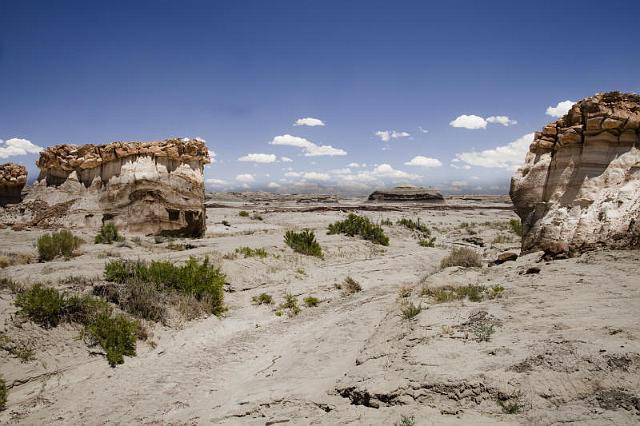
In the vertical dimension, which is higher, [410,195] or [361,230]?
[410,195]

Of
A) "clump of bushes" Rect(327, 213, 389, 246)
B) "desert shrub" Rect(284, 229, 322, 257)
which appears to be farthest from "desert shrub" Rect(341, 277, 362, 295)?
"clump of bushes" Rect(327, 213, 389, 246)

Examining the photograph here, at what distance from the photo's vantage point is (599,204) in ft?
33.2

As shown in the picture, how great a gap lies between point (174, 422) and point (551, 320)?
543 cm

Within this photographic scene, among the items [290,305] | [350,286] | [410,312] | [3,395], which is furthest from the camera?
[350,286]

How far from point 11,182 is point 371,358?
19.5 m

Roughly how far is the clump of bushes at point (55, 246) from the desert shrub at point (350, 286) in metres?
8.82

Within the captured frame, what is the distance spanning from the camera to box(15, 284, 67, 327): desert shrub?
23.3 feet

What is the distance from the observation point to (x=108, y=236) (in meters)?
15.6

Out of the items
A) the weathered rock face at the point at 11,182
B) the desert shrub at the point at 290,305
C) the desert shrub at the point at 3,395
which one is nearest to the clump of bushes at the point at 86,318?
the desert shrub at the point at 3,395

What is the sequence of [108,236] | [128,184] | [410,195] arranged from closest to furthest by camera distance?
[108,236] → [128,184] → [410,195]

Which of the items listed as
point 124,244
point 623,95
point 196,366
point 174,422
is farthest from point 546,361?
point 124,244

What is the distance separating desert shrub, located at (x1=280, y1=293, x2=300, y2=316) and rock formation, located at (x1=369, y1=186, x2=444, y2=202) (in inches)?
2249

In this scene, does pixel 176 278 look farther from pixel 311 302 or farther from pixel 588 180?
pixel 588 180

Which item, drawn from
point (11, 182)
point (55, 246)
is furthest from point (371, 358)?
point (11, 182)
